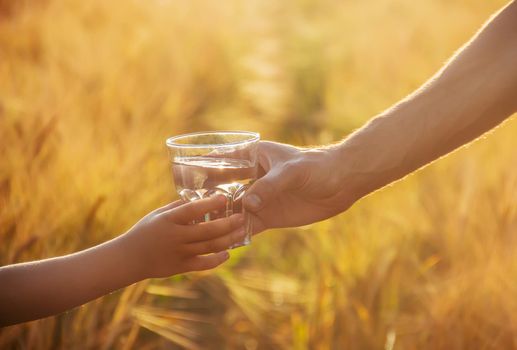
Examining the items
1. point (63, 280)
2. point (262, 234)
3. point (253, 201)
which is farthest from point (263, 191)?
point (262, 234)

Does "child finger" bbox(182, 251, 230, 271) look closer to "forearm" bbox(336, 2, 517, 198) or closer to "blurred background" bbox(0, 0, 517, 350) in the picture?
"forearm" bbox(336, 2, 517, 198)

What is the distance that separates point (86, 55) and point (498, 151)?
2.07 m

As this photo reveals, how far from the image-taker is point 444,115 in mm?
1615

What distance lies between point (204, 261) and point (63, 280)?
0.25 meters

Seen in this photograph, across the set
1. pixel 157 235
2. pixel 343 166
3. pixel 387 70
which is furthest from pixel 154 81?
pixel 157 235

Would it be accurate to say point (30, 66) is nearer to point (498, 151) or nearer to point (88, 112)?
point (88, 112)

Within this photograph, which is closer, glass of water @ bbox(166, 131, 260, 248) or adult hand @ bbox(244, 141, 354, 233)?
glass of water @ bbox(166, 131, 260, 248)

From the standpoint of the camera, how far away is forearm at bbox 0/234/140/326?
4.38 ft

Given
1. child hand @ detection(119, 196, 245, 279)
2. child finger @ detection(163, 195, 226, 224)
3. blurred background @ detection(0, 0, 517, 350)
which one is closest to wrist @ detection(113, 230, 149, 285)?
child hand @ detection(119, 196, 245, 279)

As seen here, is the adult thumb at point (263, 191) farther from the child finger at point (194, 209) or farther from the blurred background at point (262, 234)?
the blurred background at point (262, 234)

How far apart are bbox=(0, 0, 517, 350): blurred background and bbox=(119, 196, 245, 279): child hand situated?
1.61 feet

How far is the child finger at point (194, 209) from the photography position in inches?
49.5

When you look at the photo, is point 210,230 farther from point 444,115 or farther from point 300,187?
point 444,115

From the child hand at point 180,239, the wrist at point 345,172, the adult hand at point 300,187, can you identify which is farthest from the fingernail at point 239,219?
the wrist at point 345,172
